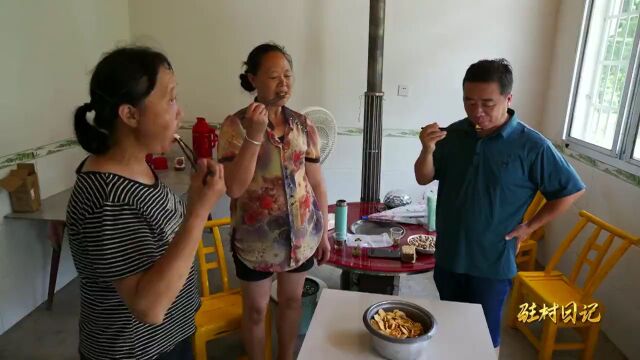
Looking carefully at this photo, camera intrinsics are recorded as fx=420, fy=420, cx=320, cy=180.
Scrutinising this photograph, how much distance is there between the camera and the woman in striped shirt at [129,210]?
84 cm

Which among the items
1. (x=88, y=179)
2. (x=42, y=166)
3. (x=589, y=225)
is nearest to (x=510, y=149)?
(x=88, y=179)

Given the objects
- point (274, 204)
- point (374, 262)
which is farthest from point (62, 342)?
point (374, 262)

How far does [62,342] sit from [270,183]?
5.57ft

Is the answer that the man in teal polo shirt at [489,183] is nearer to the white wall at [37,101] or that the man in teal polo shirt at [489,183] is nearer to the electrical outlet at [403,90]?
the electrical outlet at [403,90]

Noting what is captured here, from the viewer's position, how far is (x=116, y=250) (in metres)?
0.84

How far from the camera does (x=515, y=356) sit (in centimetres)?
223

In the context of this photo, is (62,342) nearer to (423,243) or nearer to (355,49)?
(423,243)

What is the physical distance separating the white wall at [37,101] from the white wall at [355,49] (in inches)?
22.9

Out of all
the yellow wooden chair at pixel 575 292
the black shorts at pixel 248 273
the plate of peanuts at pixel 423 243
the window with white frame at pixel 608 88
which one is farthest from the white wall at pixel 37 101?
the window with white frame at pixel 608 88

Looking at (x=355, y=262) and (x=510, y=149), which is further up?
(x=510, y=149)

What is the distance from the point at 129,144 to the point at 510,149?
120cm

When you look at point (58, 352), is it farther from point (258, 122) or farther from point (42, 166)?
point (258, 122)

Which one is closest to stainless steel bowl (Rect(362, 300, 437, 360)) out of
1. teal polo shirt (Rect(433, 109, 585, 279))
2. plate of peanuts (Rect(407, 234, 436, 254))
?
teal polo shirt (Rect(433, 109, 585, 279))

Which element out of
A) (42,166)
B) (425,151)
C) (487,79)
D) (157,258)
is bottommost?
(42,166)
